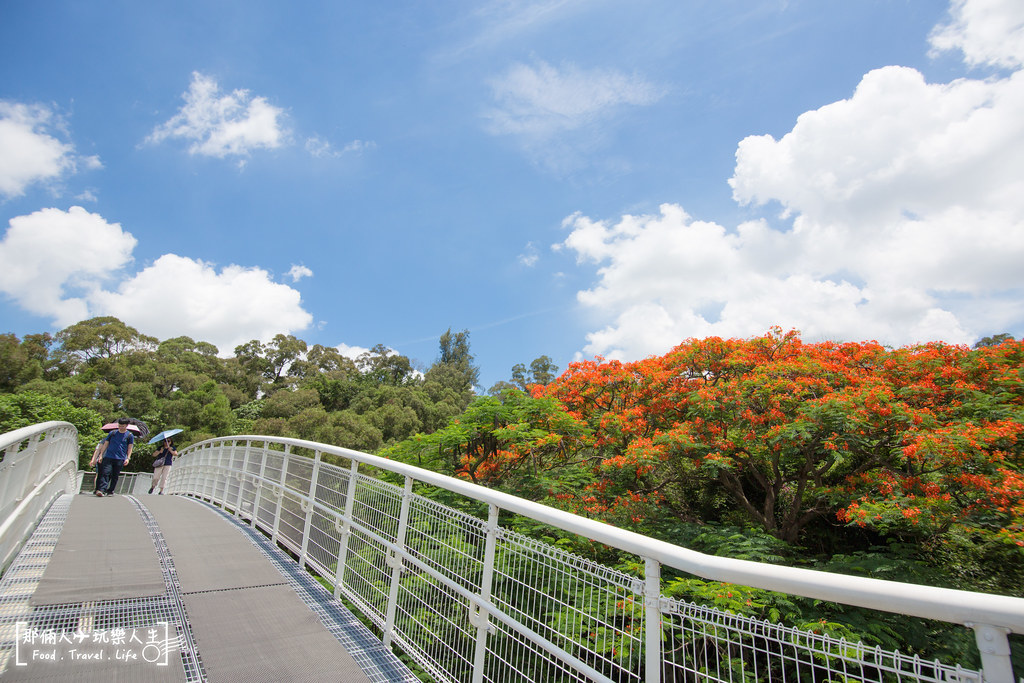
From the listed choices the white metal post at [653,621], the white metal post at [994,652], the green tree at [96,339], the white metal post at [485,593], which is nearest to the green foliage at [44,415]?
the green tree at [96,339]

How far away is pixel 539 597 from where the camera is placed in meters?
2.56

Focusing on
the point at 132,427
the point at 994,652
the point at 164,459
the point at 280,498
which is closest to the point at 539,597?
the point at 994,652

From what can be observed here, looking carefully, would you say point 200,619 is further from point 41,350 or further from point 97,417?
point 41,350

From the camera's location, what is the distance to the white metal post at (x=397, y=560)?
11.5ft

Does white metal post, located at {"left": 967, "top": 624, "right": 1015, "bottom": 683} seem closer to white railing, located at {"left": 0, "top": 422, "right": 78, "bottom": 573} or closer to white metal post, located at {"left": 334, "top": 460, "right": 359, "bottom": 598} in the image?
white metal post, located at {"left": 334, "top": 460, "right": 359, "bottom": 598}

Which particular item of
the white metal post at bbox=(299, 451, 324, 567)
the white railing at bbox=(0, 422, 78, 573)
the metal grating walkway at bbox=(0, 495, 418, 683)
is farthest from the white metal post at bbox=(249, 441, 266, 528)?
the white railing at bbox=(0, 422, 78, 573)

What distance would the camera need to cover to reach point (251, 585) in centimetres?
422

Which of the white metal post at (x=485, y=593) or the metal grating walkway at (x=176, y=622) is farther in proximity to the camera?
the metal grating walkway at (x=176, y=622)

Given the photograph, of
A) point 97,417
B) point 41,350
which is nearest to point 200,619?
point 97,417

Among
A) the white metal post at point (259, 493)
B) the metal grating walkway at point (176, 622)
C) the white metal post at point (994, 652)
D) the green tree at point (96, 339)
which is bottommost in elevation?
the metal grating walkway at point (176, 622)

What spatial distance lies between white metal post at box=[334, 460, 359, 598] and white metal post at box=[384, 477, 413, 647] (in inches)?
29.6

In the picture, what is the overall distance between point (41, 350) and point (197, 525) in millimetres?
56037

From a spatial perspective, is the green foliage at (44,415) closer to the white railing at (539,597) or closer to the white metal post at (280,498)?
the white metal post at (280,498)

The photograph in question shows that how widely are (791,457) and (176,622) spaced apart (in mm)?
7219
